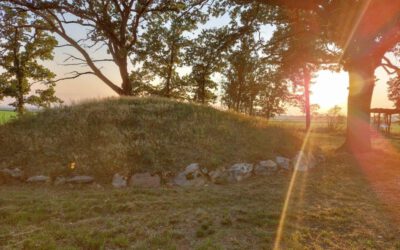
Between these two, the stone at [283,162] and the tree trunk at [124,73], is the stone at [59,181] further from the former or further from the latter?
the tree trunk at [124,73]

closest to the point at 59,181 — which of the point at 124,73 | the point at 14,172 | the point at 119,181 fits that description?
the point at 14,172

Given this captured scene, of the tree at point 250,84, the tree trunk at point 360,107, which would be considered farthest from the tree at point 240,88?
the tree trunk at point 360,107

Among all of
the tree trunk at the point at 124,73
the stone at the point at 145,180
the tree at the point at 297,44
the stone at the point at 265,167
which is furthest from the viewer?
the tree trunk at the point at 124,73

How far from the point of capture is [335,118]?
1644 inches

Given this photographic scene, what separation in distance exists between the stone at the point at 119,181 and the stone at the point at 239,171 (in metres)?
3.06

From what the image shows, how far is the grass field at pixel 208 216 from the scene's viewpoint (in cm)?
509

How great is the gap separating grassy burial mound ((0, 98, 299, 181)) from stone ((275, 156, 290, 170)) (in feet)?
0.95

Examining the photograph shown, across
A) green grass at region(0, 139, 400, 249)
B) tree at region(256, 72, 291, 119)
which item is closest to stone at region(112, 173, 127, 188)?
green grass at region(0, 139, 400, 249)

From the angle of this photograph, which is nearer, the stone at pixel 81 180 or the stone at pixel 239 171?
the stone at pixel 81 180

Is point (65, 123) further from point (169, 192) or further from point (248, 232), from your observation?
point (248, 232)

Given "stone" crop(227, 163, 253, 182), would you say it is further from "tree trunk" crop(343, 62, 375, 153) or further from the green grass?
"tree trunk" crop(343, 62, 375, 153)

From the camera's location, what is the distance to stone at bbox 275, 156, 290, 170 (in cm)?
1065

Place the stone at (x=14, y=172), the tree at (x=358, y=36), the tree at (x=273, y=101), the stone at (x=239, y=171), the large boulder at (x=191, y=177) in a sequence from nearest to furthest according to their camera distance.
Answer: the large boulder at (x=191, y=177)
the stone at (x=14, y=172)
the stone at (x=239, y=171)
the tree at (x=358, y=36)
the tree at (x=273, y=101)

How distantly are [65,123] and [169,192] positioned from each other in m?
5.88
